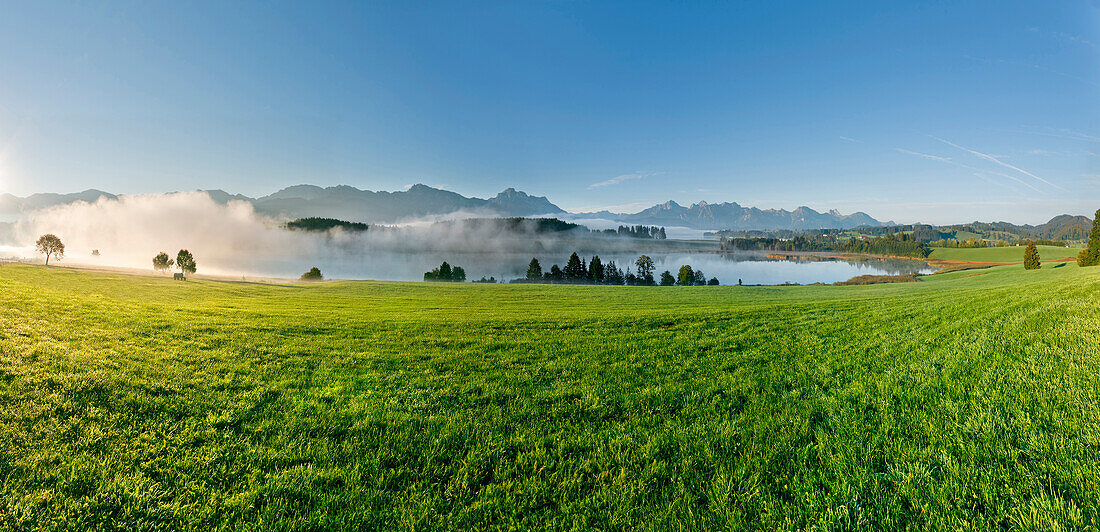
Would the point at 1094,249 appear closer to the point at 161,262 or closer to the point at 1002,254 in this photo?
the point at 1002,254

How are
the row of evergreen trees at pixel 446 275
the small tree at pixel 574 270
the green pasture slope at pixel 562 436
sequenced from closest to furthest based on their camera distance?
the green pasture slope at pixel 562 436 < the small tree at pixel 574 270 < the row of evergreen trees at pixel 446 275

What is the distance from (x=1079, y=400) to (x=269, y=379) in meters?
11.5

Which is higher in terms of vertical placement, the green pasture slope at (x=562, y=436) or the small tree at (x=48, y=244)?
the small tree at (x=48, y=244)

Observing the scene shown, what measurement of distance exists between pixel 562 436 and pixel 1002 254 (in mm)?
180592

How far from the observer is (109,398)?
17.2ft

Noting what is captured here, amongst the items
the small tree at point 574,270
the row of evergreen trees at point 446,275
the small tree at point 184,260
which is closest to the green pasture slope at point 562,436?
the small tree at point 184,260

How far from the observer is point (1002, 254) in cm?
11662

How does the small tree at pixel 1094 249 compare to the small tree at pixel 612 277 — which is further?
the small tree at pixel 612 277

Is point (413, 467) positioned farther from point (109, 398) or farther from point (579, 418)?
point (109, 398)

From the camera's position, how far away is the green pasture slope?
10.6 feet

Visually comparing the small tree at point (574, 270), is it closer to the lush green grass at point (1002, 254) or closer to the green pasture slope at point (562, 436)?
the green pasture slope at point (562, 436)

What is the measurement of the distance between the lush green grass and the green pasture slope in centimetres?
13030

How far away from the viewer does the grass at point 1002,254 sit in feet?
307

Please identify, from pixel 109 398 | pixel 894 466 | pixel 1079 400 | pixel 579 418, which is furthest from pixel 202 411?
pixel 1079 400
